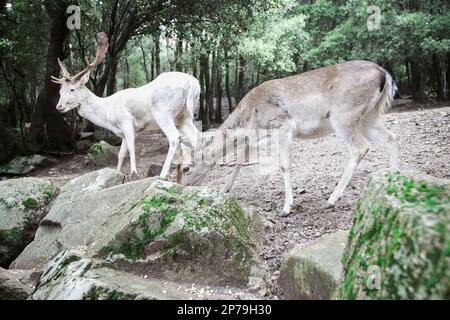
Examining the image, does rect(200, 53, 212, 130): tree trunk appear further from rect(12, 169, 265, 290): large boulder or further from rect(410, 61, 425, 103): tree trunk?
rect(12, 169, 265, 290): large boulder

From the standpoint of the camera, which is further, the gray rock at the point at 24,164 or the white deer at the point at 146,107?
the gray rock at the point at 24,164

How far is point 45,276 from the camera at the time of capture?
349cm

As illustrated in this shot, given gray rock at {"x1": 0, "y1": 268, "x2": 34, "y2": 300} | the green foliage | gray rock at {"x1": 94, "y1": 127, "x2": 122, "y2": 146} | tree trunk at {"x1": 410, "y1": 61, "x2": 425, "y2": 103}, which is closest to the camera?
gray rock at {"x1": 0, "y1": 268, "x2": 34, "y2": 300}

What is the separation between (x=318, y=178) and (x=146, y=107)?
317cm

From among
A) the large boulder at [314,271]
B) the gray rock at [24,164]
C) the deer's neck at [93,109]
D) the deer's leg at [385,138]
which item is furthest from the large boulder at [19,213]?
the gray rock at [24,164]

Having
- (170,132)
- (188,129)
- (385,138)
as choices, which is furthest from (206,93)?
(385,138)

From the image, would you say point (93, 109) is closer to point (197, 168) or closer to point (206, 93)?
point (197, 168)

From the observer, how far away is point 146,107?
7.18m

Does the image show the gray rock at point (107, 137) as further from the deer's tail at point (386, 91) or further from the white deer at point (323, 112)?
the deer's tail at point (386, 91)

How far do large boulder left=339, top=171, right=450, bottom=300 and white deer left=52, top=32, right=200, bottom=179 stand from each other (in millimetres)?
4757

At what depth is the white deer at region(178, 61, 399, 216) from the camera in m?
5.31

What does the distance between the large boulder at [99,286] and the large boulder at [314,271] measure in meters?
0.35

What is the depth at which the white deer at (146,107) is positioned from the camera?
696 cm

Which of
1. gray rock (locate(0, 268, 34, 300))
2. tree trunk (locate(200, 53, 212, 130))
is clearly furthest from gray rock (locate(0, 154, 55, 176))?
gray rock (locate(0, 268, 34, 300))
